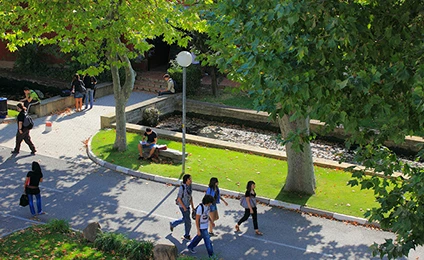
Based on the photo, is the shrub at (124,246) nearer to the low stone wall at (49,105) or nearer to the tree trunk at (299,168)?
the tree trunk at (299,168)

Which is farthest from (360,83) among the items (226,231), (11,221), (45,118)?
(45,118)

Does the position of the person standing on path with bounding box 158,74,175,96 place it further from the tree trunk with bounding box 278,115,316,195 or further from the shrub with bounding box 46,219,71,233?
the shrub with bounding box 46,219,71,233

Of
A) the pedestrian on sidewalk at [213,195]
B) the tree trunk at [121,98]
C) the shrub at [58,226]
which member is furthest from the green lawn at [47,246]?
the tree trunk at [121,98]

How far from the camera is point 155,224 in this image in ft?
45.2

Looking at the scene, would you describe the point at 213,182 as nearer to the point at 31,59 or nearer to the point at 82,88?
the point at 82,88

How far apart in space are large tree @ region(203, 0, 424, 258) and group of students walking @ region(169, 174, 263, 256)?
386 centimetres

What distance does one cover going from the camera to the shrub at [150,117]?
23094mm

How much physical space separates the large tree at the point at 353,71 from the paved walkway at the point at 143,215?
451cm

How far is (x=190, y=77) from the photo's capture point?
26.5 m

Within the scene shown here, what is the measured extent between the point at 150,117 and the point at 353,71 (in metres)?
15.4

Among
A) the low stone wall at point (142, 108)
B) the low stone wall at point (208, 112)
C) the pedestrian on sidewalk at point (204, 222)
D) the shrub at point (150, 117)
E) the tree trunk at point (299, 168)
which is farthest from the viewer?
the shrub at point (150, 117)

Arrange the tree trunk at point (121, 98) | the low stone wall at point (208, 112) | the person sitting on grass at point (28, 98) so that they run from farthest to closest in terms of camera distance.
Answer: the low stone wall at point (208, 112) → the person sitting on grass at point (28, 98) → the tree trunk at point (121, 98)

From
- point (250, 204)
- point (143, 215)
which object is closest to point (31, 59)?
point (143, 215)

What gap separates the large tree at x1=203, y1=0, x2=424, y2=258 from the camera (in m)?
7.82
